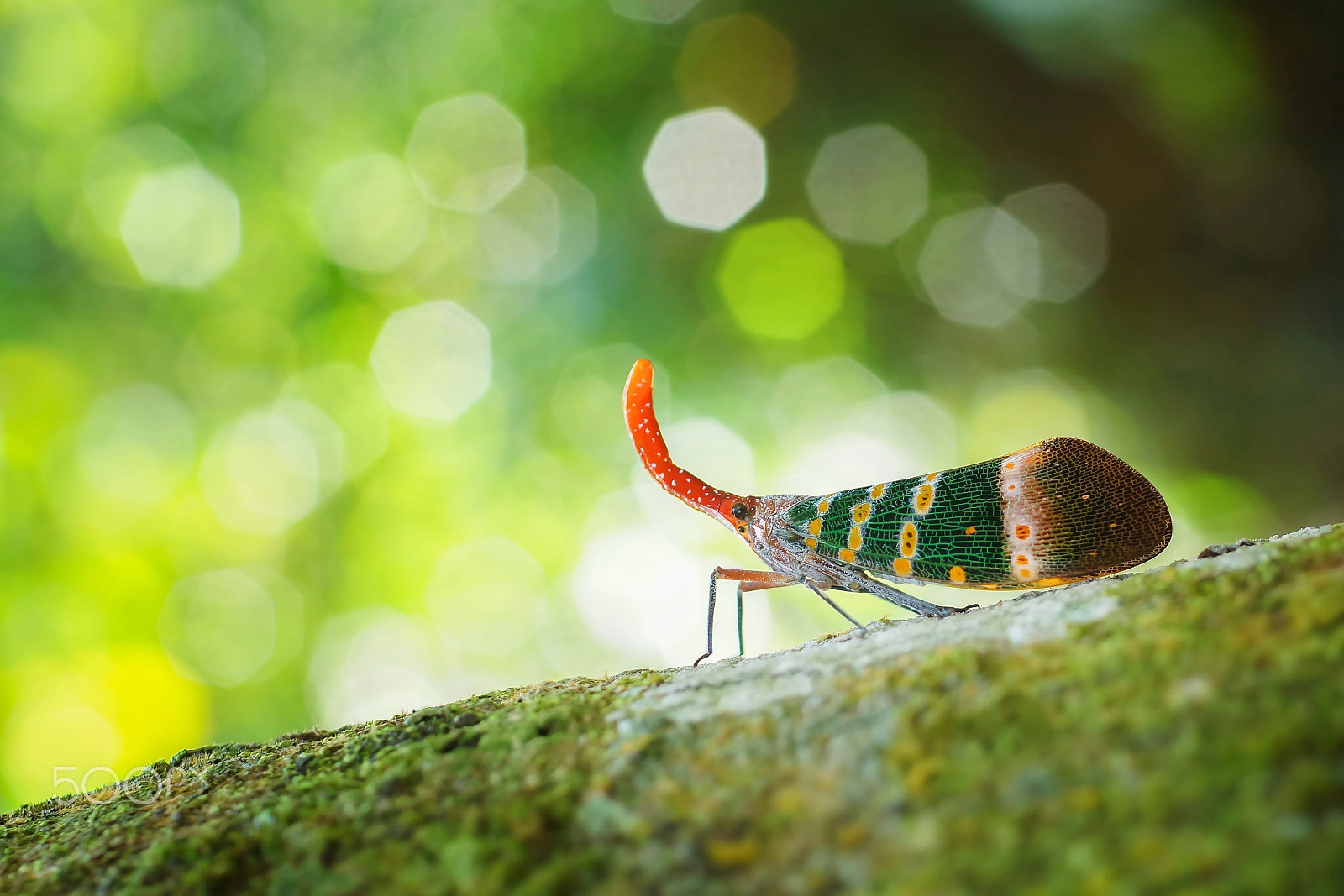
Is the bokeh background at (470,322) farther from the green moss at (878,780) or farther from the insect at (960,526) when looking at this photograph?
the green moss at (878,780)

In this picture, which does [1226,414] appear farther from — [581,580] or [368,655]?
[368,655]

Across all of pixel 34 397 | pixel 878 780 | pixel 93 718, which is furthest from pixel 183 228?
pixel 878 780

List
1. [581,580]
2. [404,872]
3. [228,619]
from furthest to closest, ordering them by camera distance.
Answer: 1. [581,580]
2. [228,619]
3. [404,872]

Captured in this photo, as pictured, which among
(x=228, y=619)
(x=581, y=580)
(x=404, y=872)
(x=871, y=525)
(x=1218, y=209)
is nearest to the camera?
(x=404, y=872)

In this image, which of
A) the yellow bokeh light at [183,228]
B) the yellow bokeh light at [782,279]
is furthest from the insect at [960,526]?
the yellow bokeh light at [183,228]

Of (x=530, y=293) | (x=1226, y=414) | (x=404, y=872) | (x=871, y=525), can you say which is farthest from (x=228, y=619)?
(x=1226, y=414)

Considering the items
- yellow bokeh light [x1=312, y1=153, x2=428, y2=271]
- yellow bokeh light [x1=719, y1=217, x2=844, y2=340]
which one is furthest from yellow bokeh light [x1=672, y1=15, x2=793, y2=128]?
yellow bokeh light [x1=312, y1=153, x2=428, y2=271]

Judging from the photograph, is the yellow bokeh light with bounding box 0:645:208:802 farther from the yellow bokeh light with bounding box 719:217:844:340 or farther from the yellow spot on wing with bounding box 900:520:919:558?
the yellow spot on wing with bounding box 900:520:919:558
